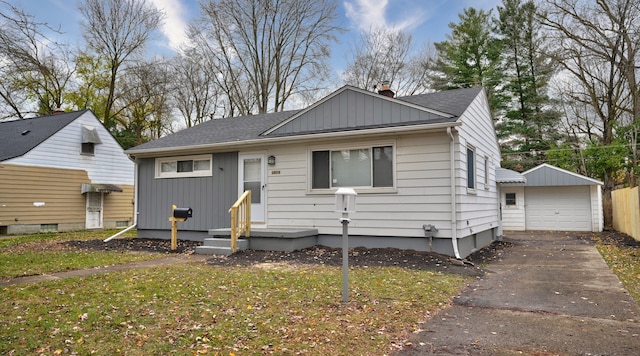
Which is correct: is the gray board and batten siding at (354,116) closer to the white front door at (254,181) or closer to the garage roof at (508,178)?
the white front door at (254,181)

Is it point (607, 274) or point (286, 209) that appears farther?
point (286, 209)

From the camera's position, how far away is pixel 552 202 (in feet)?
59.3

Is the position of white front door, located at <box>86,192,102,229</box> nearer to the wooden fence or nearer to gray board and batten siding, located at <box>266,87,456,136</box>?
gray board and batten siding, located at <box>266,87,456,136</box>

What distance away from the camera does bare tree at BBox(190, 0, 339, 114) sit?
23938mm

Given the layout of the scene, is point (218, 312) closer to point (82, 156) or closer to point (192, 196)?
point (192, 196)

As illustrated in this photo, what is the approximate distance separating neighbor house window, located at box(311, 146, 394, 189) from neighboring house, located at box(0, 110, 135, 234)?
13.3 metres

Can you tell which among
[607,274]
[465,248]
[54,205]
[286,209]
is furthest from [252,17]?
[607,274]

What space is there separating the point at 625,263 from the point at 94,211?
19.9 meters

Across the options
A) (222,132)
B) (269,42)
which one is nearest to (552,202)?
(222,132)

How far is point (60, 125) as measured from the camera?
1822 cm

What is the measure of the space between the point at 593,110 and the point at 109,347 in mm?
28353

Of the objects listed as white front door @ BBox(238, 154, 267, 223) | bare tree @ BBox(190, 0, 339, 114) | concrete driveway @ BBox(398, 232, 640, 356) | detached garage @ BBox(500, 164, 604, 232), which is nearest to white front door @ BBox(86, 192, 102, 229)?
bare tree @ BBox(190, 0, 339, 114)

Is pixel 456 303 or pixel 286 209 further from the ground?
pixel 286 209

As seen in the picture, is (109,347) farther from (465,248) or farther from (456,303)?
(465,248)
